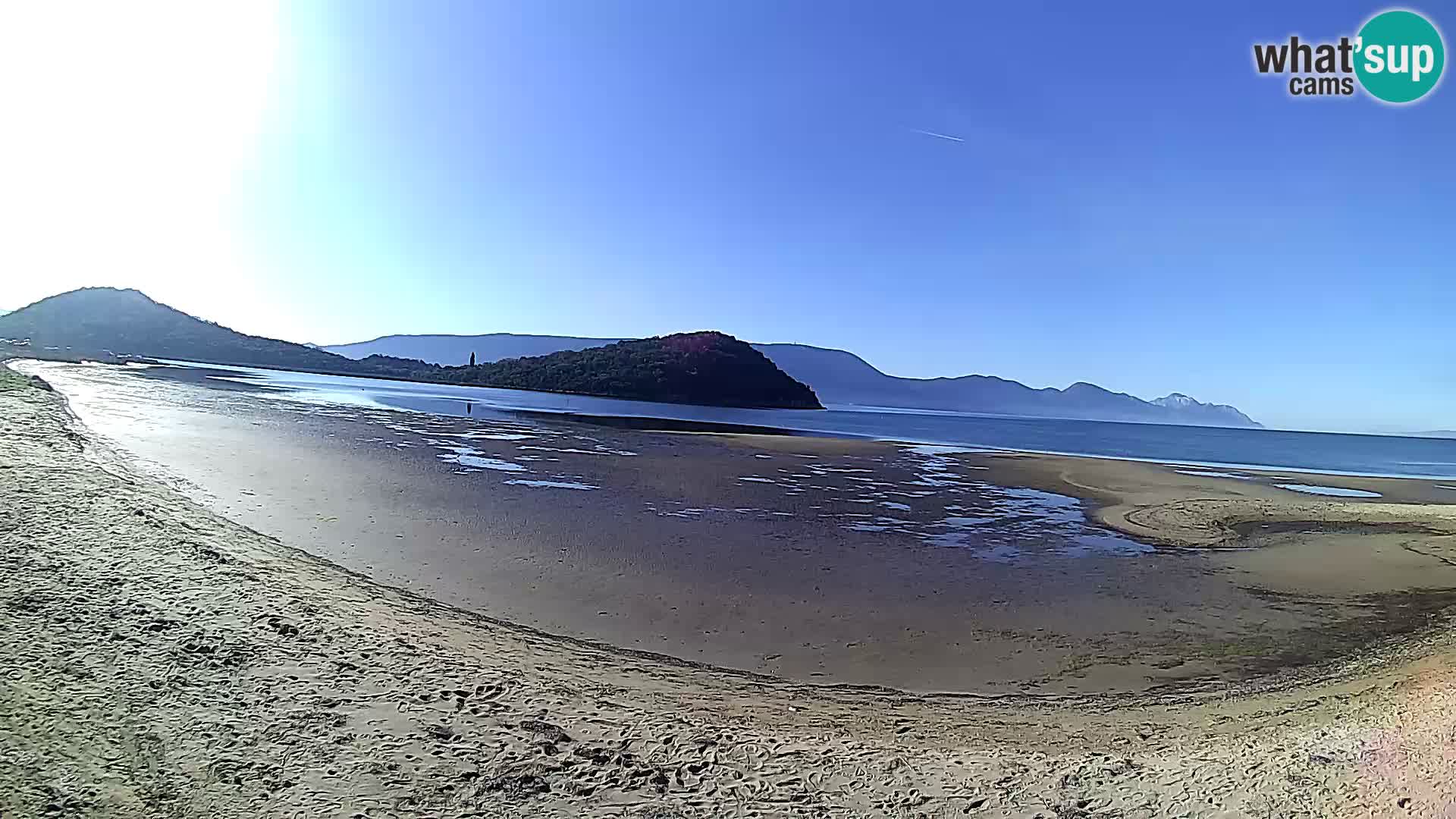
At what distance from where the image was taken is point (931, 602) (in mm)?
10148

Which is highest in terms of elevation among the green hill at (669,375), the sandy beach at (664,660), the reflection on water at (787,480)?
the green hill at (669,375)

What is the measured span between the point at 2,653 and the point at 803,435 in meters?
40.8

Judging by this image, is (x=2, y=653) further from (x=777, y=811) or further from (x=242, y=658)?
(x=777, y=811)

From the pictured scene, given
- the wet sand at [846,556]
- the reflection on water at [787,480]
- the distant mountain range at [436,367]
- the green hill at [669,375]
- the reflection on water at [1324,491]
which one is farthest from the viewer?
the distant mountain range at [436,367]

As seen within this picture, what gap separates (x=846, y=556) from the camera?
12.7 metres

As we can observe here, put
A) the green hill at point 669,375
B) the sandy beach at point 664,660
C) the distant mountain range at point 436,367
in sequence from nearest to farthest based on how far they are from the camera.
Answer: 1. the sandy beach at point 664,660
2. the green hill at point 669,375
3. the distant mountain range at point 436,367

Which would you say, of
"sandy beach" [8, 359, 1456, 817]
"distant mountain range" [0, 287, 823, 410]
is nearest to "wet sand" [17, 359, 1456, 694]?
"sandy beach" [8, 359, 1456, 817]

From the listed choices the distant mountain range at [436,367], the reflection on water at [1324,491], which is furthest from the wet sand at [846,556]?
the distant mountain range at [436,367]

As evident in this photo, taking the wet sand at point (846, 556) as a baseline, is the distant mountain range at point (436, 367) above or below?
above

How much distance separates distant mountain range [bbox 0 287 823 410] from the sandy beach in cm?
8463

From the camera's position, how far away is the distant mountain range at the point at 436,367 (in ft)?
346

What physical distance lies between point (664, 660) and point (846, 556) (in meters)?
5.89

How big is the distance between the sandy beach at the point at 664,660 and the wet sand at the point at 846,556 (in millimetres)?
89

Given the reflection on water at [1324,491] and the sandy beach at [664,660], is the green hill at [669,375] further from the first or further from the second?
the sandy beach at [664,660]
